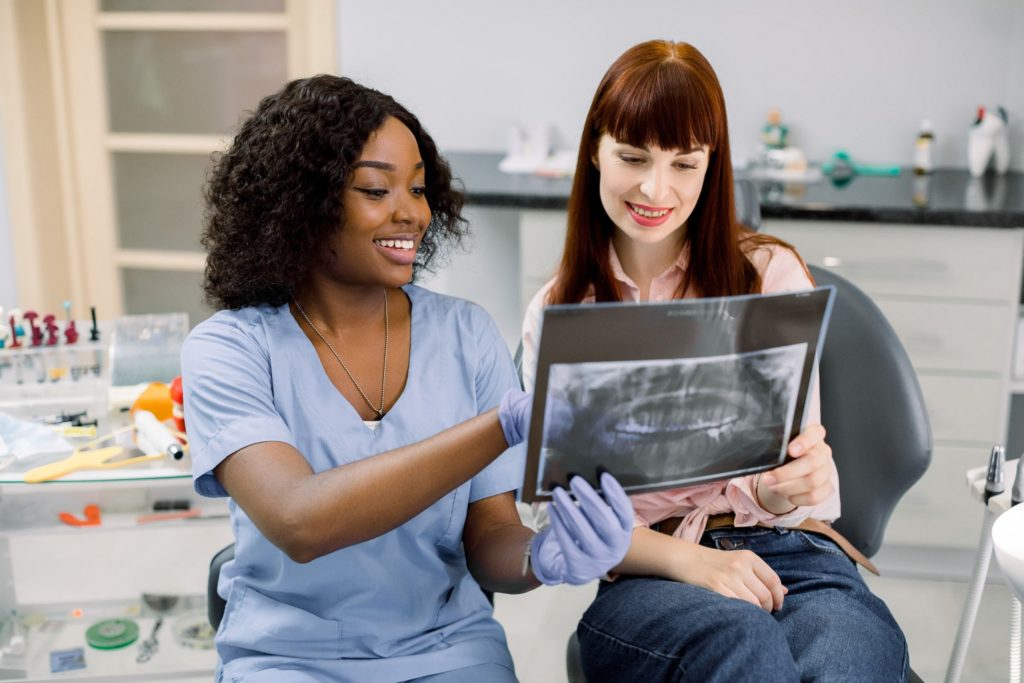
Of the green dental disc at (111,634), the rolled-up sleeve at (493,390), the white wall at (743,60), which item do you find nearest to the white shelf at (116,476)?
the rolled-up sleeve at (493,390)

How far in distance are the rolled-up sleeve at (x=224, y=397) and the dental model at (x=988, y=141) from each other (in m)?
2.31

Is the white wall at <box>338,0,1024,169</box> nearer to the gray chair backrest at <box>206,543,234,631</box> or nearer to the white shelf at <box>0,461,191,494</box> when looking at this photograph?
the white shelf at <box>0,461,191,494</box>

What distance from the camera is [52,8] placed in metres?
3.38

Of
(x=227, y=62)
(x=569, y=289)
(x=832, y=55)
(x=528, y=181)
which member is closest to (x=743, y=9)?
(x=832, y=55)

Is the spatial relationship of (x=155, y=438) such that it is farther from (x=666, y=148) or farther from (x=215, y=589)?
(x=666, y=148)

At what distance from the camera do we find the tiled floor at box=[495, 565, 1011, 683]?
2.31 meters

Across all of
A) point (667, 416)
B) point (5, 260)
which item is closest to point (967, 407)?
point (667, 416)

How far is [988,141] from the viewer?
9.70 ft

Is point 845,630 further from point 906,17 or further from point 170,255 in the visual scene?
point 170,255

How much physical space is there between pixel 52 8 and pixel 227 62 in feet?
1.76

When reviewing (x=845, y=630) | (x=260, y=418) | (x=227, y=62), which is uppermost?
(x=227, y=62)

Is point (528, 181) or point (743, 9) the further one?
point (743, 9)

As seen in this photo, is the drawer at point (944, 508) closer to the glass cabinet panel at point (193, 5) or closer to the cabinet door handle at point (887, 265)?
the cabinet door handle at point (887, 265)

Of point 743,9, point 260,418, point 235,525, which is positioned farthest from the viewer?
point 743,9
